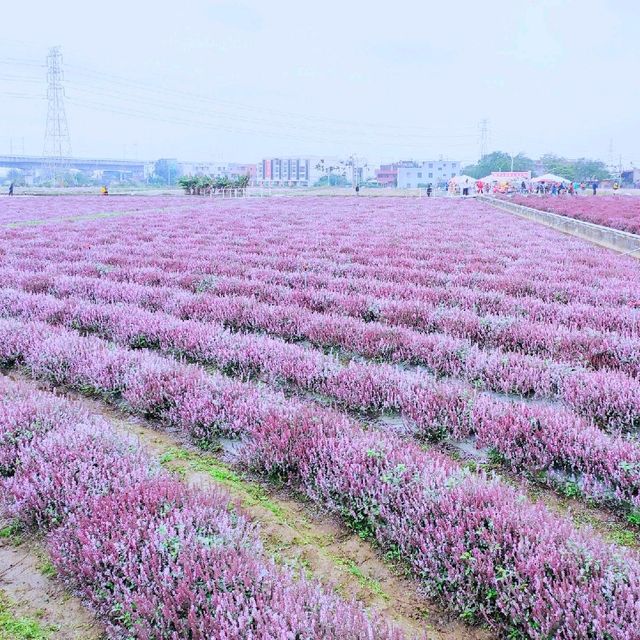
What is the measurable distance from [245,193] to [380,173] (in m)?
132

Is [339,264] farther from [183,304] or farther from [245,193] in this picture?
[245,193]

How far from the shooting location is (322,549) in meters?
2.68

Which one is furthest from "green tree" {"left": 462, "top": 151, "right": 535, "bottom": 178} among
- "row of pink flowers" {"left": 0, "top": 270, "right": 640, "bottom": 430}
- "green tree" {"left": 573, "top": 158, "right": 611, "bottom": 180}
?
"row of pink flowers" {"left": 0, "top": 270, "right": 640, "bottom": 430}

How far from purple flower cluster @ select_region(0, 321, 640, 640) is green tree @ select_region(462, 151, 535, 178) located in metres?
147

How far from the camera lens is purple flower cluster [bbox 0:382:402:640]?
2.00 meters

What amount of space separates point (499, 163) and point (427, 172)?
Result: 32.4 m

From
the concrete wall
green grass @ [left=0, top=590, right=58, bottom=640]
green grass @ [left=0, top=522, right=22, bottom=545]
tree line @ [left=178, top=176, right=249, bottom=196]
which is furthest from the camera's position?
tree line @ [left=178, top=176, right=249, bottom=196]

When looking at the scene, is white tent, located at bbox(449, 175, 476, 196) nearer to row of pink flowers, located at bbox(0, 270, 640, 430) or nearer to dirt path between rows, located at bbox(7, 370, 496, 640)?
row of pink flowers, located at bbox(0, 270, 640, 430)

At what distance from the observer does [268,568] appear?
2.29 meters

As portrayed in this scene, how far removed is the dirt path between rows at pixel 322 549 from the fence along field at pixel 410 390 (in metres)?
0.07

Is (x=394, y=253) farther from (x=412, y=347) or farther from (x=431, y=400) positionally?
(x=431, y=400)

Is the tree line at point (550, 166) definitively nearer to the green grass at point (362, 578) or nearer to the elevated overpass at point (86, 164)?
the elevated overpass at point (86, 164)

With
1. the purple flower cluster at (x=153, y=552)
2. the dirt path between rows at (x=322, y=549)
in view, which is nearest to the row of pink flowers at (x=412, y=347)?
the dirt path between rows at (x=322, y=549)

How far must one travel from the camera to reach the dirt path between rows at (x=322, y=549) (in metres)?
2.26
